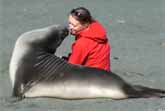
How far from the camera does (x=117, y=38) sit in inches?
464

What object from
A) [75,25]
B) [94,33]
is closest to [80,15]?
[75,25]

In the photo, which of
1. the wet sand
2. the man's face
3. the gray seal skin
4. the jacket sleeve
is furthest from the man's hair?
the wet sand

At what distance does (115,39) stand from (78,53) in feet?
12.7

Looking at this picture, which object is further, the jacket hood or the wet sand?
the jacket hood

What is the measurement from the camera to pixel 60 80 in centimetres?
760

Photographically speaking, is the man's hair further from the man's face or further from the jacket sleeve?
the jacket sleeve

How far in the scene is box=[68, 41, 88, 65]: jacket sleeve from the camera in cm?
784

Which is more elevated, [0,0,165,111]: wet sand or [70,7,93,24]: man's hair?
[70,7,93,24]: man's hair

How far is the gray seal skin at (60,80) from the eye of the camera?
752 cm

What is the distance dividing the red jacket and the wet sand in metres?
0.61

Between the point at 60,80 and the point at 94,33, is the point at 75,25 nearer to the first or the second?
the point at 94,33

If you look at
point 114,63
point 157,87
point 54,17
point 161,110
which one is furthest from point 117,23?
point 161,110

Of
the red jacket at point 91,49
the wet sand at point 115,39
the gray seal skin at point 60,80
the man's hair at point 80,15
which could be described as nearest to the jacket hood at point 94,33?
the red jacket at point 91,49

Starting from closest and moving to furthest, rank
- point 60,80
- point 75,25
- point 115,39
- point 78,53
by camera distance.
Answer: point 60,80 → point 78,53 → point 75,25 → point 115,39
